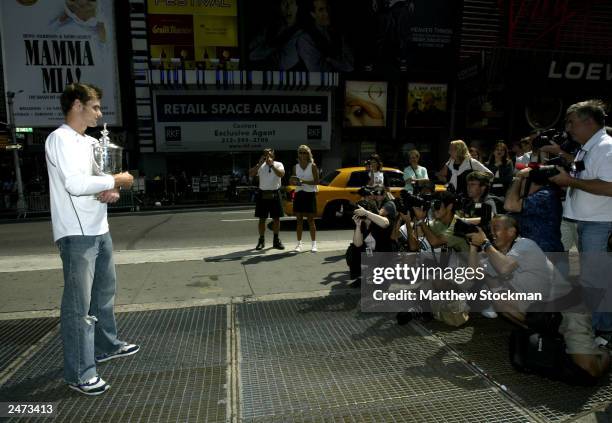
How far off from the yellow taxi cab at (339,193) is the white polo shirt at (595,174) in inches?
259

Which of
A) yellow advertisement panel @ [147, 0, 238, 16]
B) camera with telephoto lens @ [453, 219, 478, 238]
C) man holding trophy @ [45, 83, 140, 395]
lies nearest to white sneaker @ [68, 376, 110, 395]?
man holding trophy @ [45, 83, 140, 395]

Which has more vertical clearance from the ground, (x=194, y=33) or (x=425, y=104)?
(x=194, y=33)

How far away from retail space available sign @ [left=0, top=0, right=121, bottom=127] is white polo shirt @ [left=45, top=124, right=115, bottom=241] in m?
21.3

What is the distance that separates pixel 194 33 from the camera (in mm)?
21297

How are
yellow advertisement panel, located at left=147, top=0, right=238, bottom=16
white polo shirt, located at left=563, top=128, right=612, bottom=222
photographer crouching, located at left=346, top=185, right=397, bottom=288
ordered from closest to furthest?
white polo shirt, located at left=563, top=128, right=612, bottom=222 < photographer crouching, located at left=346, top=185, right=397, bottom=288 < yellow advertisement panel, located at left=147, top=0, right=238, bottom=16

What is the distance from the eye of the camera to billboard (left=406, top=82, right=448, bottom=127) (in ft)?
78.2

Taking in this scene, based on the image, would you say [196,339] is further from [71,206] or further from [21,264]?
[21,264]

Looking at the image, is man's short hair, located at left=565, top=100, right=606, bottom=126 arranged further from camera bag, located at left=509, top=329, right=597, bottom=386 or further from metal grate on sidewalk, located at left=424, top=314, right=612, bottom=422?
metal grate on sidewalk, located at left=424, top=314, right=612, bottom=422

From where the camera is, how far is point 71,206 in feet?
9.06

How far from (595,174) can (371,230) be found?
2.19m

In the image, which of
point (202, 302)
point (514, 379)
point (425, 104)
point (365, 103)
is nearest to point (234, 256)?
point (202, 302)

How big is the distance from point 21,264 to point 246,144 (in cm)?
1640

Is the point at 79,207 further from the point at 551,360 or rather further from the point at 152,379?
the point at 551,360

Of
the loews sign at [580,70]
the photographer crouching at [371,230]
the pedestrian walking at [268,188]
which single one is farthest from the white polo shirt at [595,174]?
the loews sign at [580,70]
